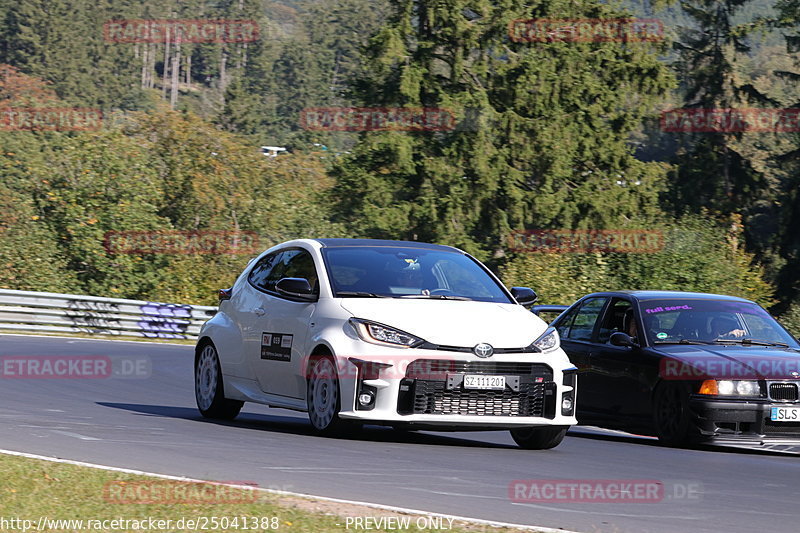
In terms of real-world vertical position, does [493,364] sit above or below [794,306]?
above

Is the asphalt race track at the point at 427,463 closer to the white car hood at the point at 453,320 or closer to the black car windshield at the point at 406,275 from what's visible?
the white car hood at the point at 453,320

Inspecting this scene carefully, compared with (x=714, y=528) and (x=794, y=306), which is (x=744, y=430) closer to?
(x=714, y=528)

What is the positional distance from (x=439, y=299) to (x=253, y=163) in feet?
190

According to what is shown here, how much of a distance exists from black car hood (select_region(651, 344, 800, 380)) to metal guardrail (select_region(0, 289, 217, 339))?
21.9m

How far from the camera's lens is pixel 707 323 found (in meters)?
13.4

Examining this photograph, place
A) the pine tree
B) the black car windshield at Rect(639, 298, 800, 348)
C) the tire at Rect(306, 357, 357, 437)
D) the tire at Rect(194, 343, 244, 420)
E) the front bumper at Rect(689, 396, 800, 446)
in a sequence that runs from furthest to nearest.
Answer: the pine tree → the black car windshield at Rect(639, 298, 800, 348) → the tire at Rect(194, 343, 244, 420) → the front bumper at Rect(689, 396, 800, 446) → the tire at Rect(306, 357, 357, 437)

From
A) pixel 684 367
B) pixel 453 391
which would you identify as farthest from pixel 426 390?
pixel 684 367

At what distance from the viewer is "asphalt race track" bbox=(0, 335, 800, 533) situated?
306 inches

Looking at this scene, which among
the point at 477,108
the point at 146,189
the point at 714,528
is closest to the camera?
the point at 714,528

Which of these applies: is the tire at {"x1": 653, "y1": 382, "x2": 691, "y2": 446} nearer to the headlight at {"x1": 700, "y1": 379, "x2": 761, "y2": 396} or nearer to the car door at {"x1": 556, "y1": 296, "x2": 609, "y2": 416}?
the headlight at {"x1": 700, "y1": 379, "x2": 761, "y2": 396}

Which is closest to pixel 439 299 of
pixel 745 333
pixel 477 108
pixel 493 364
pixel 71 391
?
pixel 493 364

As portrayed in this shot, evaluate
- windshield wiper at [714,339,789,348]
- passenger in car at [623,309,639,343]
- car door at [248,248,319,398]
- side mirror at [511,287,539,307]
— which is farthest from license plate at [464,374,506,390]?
windshield wiper at [714,339,789,348]

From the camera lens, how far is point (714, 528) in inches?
288

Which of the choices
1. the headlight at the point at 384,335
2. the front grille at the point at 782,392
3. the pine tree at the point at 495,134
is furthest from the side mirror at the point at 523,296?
the pine tree at the point at 495,134
